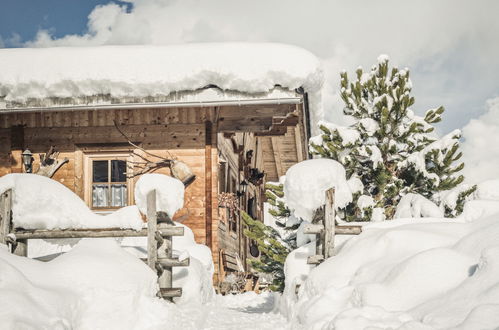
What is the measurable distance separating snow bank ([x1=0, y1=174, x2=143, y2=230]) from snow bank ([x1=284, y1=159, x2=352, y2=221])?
220cm

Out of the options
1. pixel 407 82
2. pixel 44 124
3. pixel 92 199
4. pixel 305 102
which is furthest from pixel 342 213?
pixel 44 124

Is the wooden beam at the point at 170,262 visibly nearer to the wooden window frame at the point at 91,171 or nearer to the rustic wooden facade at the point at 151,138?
the rustic wooden facade at the point at 151,138

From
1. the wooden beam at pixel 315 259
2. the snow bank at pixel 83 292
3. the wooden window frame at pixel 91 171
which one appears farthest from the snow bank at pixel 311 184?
the wooden window frame at pixel 91 171

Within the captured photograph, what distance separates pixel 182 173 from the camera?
429 inches

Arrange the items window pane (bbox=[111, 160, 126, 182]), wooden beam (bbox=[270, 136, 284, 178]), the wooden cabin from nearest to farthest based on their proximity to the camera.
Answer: the wooden cabin → window pane (bbox=[111, 160, 126, 182]) → wooden beam (bbox=[270, 136, 284, 178])

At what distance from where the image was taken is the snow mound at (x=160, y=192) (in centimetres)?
679

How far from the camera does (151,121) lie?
11359 mm

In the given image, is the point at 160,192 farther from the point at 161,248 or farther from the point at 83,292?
the point at 83,292

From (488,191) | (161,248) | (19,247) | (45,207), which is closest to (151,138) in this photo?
(161,248)

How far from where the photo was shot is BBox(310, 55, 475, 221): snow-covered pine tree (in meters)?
8.96

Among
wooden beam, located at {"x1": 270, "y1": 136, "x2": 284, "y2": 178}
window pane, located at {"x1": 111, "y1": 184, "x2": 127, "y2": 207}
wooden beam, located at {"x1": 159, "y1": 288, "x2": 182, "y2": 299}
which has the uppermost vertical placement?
wooden beam, located at {"x1": 270, "y1": 136, "x2": 284, "y2": 178}

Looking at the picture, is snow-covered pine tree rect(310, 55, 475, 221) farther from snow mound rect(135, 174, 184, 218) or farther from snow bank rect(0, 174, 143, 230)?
snow bank rect(0, 174, 143, 230)

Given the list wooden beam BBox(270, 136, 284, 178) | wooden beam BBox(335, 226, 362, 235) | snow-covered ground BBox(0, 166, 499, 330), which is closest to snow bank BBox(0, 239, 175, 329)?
snow-covered ground BBox(0, 166, 499, 330)

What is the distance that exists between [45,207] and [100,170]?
16.3 ft
